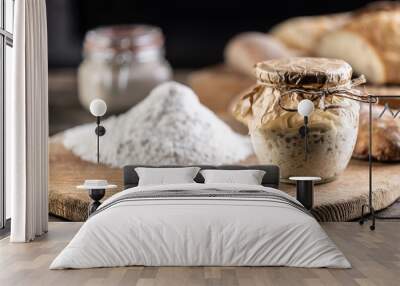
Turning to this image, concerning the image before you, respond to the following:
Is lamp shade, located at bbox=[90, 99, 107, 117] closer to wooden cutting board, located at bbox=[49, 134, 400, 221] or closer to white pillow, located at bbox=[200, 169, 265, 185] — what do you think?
wooden cutting board, located at bbox=[49, 134, 400, 221]

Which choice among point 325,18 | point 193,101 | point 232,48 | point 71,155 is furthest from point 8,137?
point 325,18

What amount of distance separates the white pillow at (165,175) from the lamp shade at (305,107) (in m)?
0.61

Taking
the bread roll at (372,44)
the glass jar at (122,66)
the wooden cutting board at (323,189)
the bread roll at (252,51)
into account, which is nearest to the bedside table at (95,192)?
the wooden cutting board at (323,189)

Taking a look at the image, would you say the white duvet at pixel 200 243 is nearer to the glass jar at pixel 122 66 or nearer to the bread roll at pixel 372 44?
the glass jar at pixel 122 66

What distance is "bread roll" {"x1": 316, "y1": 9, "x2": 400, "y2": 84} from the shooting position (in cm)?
555

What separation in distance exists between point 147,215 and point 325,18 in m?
3.93

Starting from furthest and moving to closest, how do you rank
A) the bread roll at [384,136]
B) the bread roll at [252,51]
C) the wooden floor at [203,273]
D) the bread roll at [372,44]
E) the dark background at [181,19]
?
the dark background at [181,19] → the bread roll at [252,51] → the bread roll at [372,44] → the bread roll at [384,136] → the wooden floor at [203,273]

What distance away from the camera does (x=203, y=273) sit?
117 inches

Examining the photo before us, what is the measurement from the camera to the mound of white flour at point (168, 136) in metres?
4.19

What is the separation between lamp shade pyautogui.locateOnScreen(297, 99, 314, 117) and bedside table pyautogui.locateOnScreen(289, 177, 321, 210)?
29cm

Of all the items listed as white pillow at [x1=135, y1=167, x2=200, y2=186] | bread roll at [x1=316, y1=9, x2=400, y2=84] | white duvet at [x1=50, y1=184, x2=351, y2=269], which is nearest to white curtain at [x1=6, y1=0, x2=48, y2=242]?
white pillow at [x1=135, y1=167, x2=200, y2=186]

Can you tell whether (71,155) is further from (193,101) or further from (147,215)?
(147,215)

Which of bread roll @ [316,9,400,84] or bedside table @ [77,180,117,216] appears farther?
bread roll @ [316,9,400,84]

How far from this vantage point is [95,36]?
540cm
